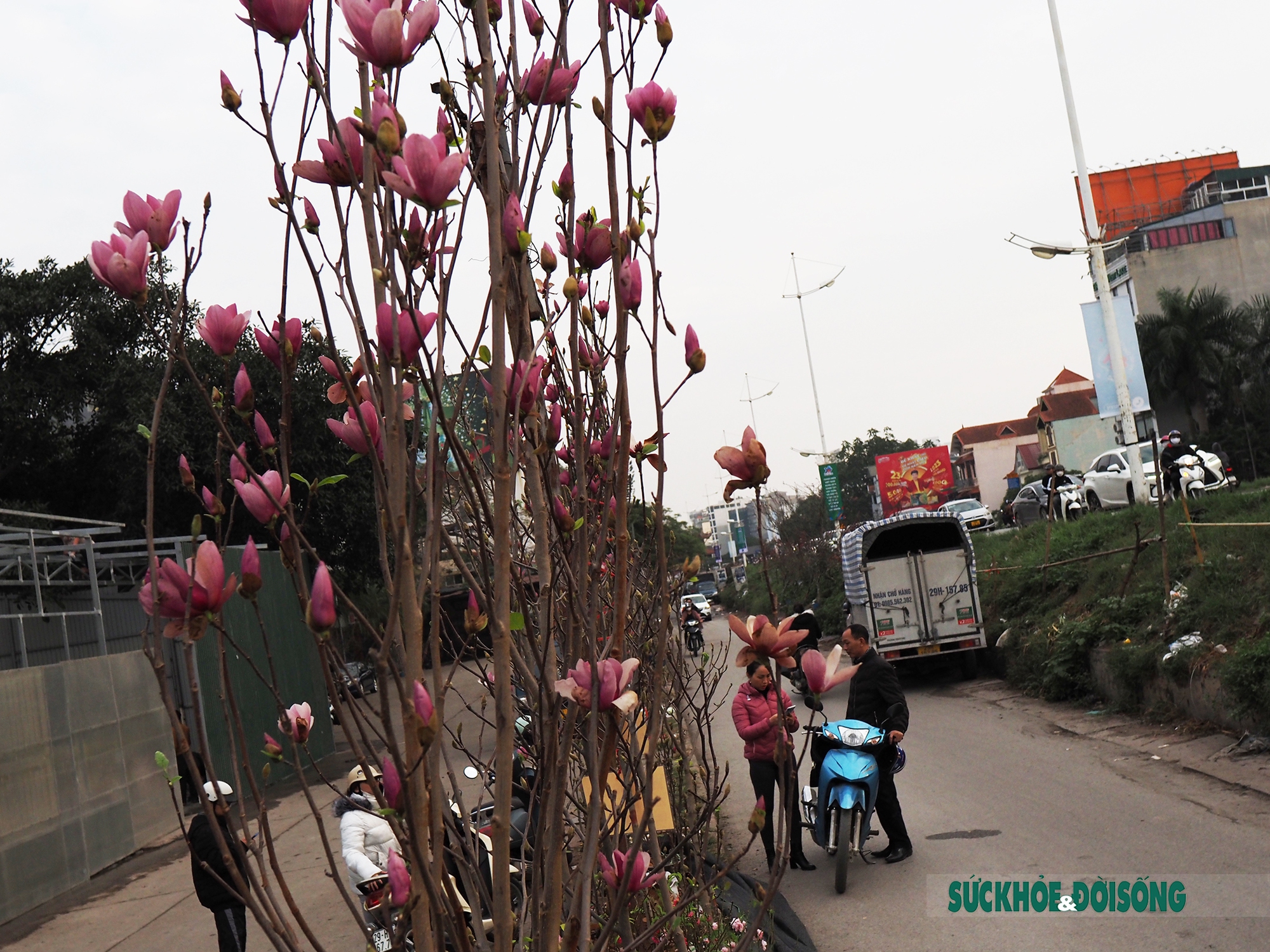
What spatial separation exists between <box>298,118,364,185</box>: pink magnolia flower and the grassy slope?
378 inches

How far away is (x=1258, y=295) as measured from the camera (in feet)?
157

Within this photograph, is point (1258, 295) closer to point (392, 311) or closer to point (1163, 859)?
point (1163, 859)

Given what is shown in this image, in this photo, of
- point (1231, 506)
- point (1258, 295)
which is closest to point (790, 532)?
point (1258, 295)

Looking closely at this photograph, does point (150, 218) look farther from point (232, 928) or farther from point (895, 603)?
point (895, 603)

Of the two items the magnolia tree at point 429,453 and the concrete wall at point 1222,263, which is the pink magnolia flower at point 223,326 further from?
the concrete wall at point 1222,263

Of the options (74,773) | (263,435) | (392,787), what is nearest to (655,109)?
(263,435)

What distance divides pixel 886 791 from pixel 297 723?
666cm

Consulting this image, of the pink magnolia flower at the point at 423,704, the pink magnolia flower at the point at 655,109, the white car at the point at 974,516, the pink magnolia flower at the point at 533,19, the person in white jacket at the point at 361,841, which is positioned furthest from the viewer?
the white car at the point at 974,516

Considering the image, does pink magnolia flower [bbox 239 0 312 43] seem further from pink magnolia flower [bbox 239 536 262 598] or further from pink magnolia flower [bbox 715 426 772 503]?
pink magnolia flower [bbox 715 426 772 503]

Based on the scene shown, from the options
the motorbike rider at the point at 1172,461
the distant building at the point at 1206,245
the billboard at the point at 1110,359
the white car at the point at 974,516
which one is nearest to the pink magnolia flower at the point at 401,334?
the motorbike rider at the point at 1172,461

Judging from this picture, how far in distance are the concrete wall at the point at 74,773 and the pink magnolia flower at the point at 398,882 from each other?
11912 mm

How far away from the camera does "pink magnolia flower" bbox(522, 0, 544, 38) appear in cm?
216

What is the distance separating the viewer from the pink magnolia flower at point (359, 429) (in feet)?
5.39

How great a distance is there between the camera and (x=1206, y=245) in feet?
161
